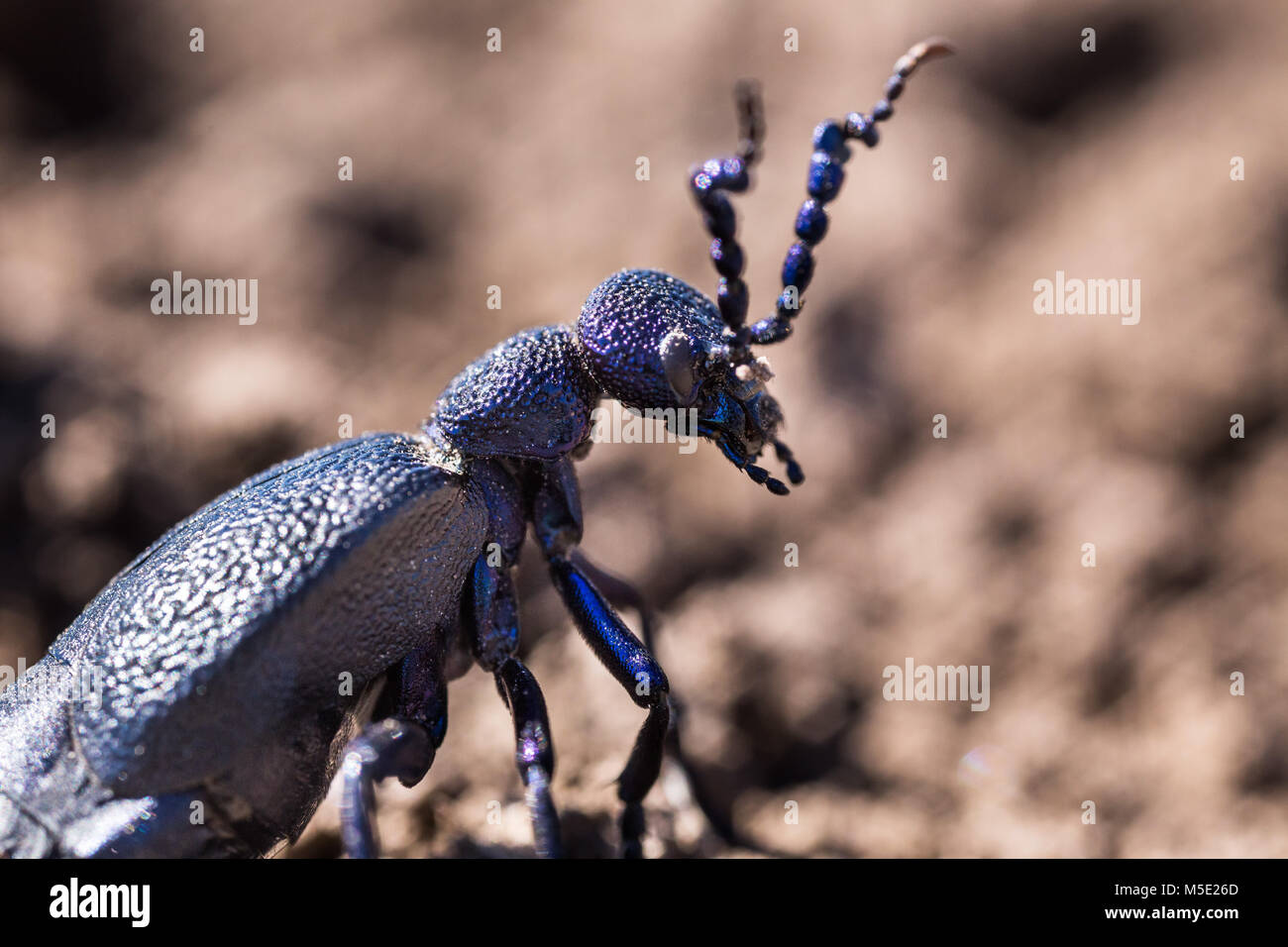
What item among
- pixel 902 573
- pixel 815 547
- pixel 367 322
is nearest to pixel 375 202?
pixel 367 322

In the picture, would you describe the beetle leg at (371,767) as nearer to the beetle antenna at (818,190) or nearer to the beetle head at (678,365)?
the beetle head at (678,365)

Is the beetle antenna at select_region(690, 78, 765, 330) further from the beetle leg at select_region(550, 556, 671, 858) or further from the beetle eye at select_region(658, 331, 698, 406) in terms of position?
the beetle leg at select_region(550, 556, 671, 858)

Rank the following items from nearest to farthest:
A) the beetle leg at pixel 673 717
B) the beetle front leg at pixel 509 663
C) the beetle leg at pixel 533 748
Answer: the beetle leg at pixel 533 748 < the beetle front leg at pixel 509 663 < the beetle leg at pixel 673 717

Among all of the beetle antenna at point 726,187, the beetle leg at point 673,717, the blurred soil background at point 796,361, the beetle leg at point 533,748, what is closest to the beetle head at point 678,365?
the beetle antenna at point 726,187

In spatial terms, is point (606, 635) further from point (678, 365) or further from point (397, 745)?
point (678, 365)

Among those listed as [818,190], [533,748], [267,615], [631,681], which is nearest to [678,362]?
[818,190]

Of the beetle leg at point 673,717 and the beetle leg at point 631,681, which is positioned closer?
the beetle leg at point 631,681

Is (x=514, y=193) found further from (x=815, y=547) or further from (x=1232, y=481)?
(x=1232, y=481)
